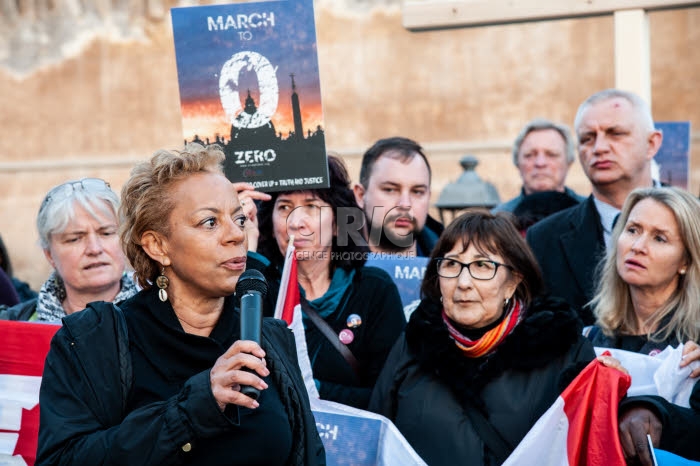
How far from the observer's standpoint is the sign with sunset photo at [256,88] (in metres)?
4.89

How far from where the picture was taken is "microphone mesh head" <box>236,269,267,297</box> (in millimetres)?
3248

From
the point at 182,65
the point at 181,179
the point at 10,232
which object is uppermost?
the point at 182,65

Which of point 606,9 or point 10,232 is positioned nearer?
point 606,9

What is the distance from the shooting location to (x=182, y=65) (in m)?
4.91

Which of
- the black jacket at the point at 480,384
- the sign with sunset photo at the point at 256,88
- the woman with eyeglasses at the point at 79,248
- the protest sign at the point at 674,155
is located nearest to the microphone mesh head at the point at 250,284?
the black jacket at the point at 480,384

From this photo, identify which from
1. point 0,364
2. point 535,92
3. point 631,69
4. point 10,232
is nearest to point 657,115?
point 535,92

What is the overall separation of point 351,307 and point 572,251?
54.6 inches

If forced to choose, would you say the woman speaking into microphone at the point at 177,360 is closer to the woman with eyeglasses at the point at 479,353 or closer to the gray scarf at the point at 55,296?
the woman with eyeglasses at the point at 479,353

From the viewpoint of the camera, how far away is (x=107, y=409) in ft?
10.7

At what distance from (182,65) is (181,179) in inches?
58.6

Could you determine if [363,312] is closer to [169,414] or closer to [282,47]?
[282,47]

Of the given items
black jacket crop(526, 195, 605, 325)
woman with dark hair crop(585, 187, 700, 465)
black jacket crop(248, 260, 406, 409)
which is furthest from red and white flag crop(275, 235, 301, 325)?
black jacket crop(526, 195, 605, 325)

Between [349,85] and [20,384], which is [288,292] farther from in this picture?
[349,85]

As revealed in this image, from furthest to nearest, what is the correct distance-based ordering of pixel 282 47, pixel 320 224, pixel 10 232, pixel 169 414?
pixel 10 232, pixel 320 224, pixel 282 47, pixel 169 414
